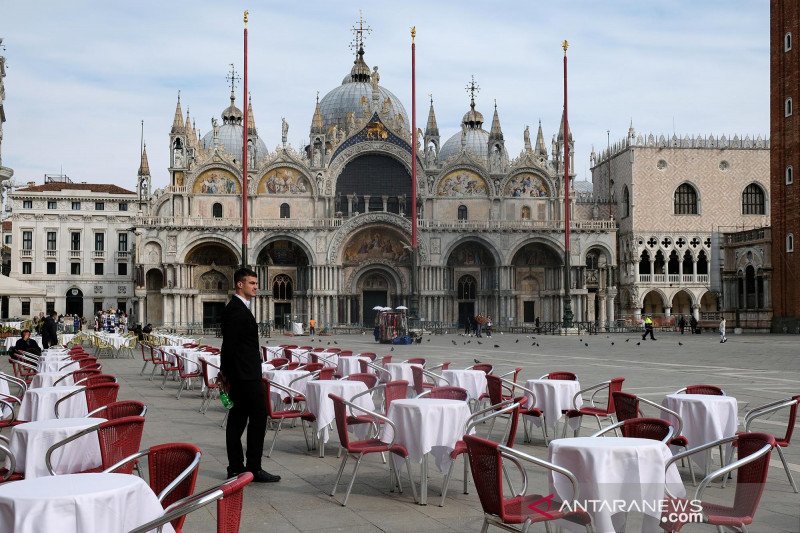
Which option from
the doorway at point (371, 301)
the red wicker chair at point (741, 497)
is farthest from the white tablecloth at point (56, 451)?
the doorway at point (371, 301)

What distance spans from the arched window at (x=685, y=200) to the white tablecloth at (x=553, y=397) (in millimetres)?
51362

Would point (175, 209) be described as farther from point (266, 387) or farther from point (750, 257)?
point (266, 387)

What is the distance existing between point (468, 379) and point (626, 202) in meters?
50.2

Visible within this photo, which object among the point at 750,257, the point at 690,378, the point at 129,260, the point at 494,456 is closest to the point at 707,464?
the point at 494,456

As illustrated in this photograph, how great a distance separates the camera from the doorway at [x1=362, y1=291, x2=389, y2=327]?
176ft

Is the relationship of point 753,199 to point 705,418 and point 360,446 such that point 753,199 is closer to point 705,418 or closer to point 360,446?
point 705,418

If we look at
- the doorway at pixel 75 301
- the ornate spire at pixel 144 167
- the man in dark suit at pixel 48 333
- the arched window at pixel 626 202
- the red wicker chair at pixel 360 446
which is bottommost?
the red wicker chair at pixel 360 446

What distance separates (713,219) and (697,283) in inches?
183

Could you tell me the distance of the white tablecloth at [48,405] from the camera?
9.35 metres

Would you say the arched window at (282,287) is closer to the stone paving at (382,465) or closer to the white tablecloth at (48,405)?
the stone paving at (382,465)

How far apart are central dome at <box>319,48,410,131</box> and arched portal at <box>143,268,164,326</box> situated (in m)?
16.2

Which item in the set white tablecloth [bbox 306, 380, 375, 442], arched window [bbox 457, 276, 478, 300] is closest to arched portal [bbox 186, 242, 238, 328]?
arched window [bbox 457, 276, 478, 300]

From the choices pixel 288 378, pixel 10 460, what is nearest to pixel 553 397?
pixel 288 378

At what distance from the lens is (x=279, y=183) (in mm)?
53219
